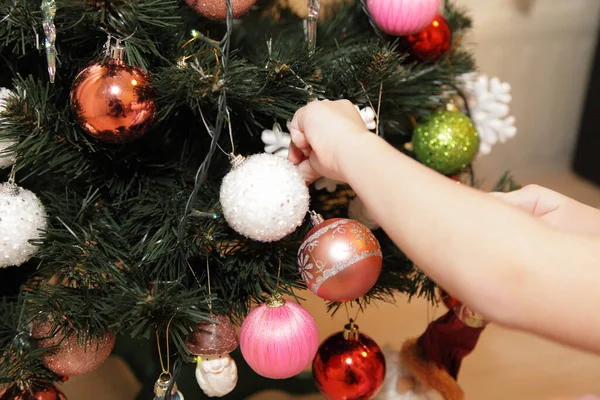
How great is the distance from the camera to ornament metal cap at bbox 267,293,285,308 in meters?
0.56

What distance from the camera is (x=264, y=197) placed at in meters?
0.49

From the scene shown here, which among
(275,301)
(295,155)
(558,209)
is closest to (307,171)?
(295,155)

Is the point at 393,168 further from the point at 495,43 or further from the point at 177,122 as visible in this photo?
the point at 495,43

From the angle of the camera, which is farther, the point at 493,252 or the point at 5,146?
the point at 5,146

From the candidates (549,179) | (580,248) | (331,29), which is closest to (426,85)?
(331,29)

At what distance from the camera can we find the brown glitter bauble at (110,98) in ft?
1.67

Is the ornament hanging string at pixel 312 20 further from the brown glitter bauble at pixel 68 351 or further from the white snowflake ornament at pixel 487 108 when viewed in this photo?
the brown glitter bauble at pixel 68 351

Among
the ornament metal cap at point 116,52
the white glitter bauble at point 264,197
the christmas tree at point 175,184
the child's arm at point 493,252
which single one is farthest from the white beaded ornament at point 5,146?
the child's arm at point 493,252

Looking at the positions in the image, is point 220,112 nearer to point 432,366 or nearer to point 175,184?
point 175,184

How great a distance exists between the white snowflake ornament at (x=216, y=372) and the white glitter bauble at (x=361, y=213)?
22 centimetres

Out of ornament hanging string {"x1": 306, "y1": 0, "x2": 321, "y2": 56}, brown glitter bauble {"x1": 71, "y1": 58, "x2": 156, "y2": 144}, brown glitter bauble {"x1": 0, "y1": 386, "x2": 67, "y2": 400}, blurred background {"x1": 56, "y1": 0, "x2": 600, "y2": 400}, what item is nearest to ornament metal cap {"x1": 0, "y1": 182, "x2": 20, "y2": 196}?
brown glitter bauble {"x1": 71, "y1": 58, "x2": 156, "y2": 144}

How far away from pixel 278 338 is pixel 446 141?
326mm

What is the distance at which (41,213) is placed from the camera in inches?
22.5

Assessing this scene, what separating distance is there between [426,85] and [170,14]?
1.06 ft
